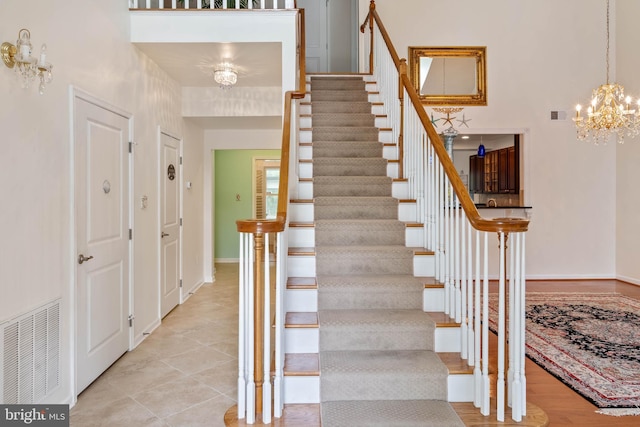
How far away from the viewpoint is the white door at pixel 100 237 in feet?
9.23

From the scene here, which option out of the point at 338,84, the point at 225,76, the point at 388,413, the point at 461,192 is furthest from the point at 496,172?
the point at 388,413

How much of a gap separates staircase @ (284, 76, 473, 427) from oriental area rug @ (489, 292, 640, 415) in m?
1.01

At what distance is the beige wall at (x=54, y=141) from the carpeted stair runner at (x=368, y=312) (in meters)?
1.67

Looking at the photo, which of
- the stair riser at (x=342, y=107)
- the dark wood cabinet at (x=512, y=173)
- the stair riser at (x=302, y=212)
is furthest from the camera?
the dark wood cabinet at (x=512, y=173)

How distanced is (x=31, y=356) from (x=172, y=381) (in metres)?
Result: 0.97

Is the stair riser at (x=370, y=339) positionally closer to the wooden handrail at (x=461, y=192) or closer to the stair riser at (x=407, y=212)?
the wooden handrail at (x=461, y=192)

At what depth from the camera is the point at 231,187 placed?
344 inches

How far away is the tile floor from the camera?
2.46 metres

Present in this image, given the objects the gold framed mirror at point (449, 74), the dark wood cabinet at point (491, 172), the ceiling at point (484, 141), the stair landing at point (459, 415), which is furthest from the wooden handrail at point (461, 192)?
the dark wood cabinet at point (491, 172)

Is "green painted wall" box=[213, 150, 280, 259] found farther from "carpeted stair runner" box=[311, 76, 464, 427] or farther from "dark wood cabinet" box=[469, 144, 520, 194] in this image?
"carpeted stair runner" box=[311, 76, 464, 427]

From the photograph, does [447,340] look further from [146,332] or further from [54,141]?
[146,332]

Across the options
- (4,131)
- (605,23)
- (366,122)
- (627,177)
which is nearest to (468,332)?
(4,131)

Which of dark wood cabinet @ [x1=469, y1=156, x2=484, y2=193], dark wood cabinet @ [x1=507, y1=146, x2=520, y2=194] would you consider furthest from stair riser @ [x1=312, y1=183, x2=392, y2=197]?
dark wood cabinet @ [x1=469, y1=156, x2=484, y2=193]

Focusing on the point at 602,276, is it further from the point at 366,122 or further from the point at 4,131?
the point at 4,131
